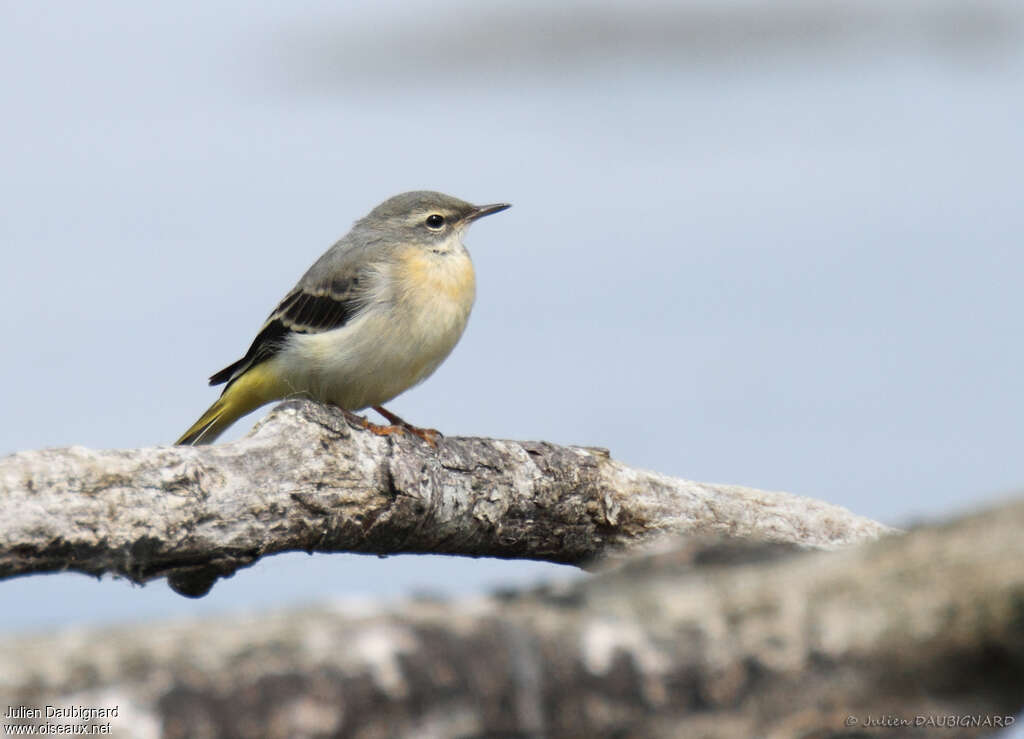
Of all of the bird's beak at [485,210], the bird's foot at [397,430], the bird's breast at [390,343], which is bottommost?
the bird's foot at [397,430]

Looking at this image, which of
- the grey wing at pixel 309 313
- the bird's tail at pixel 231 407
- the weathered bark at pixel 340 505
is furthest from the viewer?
the bird's tail at pixel 231 407

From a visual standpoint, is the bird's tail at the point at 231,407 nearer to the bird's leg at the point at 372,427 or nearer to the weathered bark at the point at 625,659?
the bird's leg at the point at 372,427

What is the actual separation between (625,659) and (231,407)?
26.8 feet

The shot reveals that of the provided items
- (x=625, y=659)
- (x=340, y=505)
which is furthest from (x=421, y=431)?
(x=625, y=659)

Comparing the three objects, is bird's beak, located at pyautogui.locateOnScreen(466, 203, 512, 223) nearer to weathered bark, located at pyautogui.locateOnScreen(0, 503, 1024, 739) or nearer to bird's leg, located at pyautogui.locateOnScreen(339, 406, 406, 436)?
bird's leg, located at pyautogui.locateOnScreen(339, 406, 406, 436)

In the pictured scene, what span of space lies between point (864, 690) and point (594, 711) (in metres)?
0.70

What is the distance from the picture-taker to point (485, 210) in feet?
38.2

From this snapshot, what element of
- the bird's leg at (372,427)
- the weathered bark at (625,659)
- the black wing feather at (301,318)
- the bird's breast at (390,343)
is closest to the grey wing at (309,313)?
the black wing feather at (301,318)

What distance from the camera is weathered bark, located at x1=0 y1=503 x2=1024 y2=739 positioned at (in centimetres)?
278

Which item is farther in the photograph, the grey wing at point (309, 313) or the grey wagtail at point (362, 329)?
the grey wing at point (309, 313)

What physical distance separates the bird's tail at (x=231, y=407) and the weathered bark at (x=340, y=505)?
8.86ft

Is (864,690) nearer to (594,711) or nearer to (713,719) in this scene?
(713,719)

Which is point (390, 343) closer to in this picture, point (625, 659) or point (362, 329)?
point (362, 329)

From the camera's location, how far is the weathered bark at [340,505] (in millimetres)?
6090
